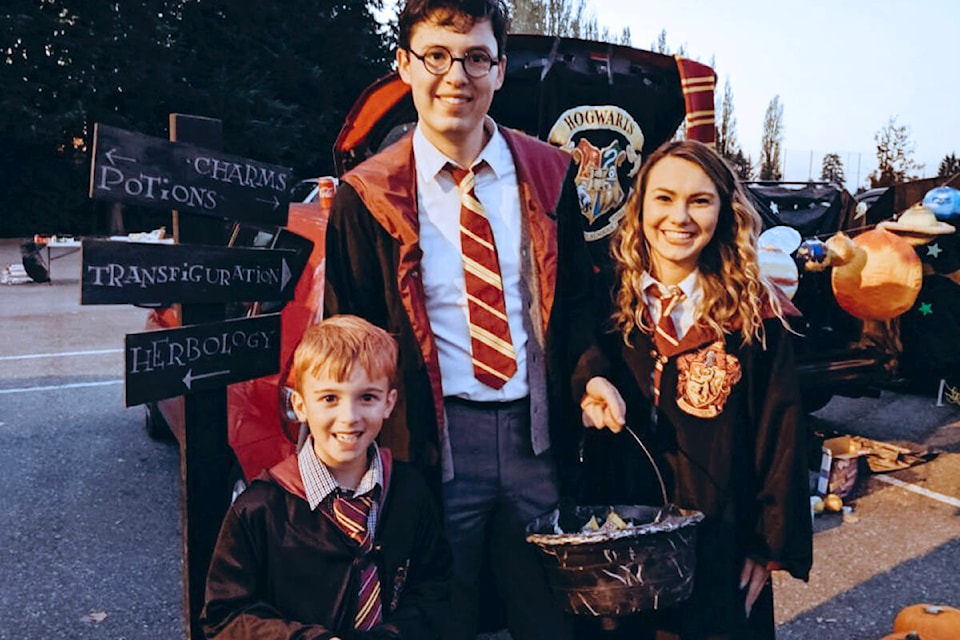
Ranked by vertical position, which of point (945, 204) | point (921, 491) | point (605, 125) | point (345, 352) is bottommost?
point (921, 491)

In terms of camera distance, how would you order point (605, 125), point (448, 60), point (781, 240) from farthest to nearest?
point (781, 240) → point (605, 125) → point (448, 60)

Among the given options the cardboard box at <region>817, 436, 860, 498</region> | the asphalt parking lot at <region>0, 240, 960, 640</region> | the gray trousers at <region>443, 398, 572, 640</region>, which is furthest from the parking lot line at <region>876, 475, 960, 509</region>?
the gray trousers at <region>443, 398, 572, 640</region>

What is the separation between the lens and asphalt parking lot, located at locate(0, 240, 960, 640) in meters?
3.35

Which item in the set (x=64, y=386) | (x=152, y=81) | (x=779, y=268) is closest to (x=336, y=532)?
(x=779, y=268)

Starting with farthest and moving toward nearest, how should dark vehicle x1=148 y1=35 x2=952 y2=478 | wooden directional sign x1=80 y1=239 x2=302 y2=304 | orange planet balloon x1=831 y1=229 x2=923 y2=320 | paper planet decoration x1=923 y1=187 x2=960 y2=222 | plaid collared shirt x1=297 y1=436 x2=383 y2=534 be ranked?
1. paper planet decoration x1=923 y1=187 x2=960 y2=222
2. orange planet balloon x1=831 y1=229 x2=923 y2=320
3. dark vehicle x1=148 y1=35 x2=952 y2=478
4. wooden directional sign x1=80 y1=239 x2=302 y2=304
5. plaid collared shirt x1=297 y1=436 x2=383 y2=534

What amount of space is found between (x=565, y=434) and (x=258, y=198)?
114 cm

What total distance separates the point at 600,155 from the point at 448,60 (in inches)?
111

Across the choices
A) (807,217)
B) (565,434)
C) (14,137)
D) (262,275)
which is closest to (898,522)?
(807,217)

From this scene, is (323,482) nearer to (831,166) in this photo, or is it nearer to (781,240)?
(781,240)

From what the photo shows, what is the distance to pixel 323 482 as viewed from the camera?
1.69 metres

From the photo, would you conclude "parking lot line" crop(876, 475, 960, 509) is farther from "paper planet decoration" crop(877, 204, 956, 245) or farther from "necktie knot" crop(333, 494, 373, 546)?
"necktie knot" crop(333, 494, 373, 546)

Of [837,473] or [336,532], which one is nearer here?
[336,532]

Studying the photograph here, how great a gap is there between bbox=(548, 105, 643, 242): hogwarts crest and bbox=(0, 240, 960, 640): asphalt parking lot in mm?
2160

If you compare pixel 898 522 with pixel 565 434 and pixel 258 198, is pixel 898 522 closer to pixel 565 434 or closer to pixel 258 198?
pixel 565 434
